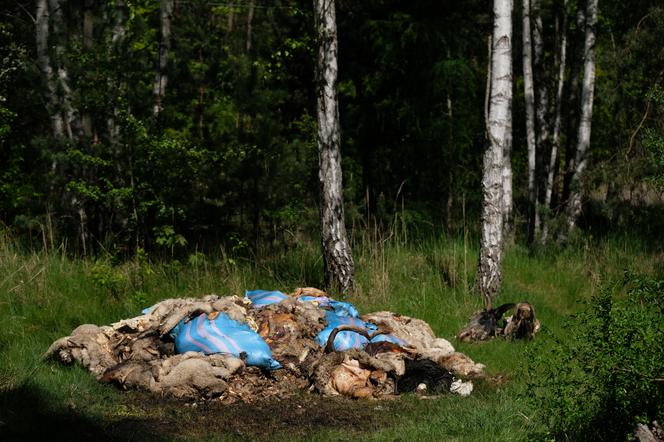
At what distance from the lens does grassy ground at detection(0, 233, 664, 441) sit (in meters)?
6.70

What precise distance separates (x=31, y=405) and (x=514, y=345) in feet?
16.2

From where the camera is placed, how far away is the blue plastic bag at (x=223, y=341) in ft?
26.8

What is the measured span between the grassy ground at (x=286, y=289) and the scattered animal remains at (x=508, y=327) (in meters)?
0.19

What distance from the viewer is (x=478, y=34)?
17.4m

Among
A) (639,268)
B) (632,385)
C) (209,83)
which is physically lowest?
(639,268)

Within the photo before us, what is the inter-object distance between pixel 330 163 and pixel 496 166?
2082 mm

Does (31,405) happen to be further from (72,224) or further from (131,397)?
(72,224)

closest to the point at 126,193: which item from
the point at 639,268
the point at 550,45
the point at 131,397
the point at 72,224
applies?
the point at 72,224

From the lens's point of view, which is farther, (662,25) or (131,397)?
(662,25)

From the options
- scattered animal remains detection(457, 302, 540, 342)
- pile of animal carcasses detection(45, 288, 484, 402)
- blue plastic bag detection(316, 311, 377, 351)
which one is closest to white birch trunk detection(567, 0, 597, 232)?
scattered animal remains detection(457, 302, 540, 342)

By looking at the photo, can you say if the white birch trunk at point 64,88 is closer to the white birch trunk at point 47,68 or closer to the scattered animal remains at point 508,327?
the white birch trunk at point 47,68

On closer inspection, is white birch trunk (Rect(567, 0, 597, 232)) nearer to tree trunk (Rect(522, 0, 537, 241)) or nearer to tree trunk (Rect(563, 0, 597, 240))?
tree trunk (Rect(563, 0, 597, 240))

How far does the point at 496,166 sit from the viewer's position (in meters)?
10.7

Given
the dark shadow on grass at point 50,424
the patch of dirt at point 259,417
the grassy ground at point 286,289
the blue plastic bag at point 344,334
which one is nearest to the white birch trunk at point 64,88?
the grassy ground at point 286,289
